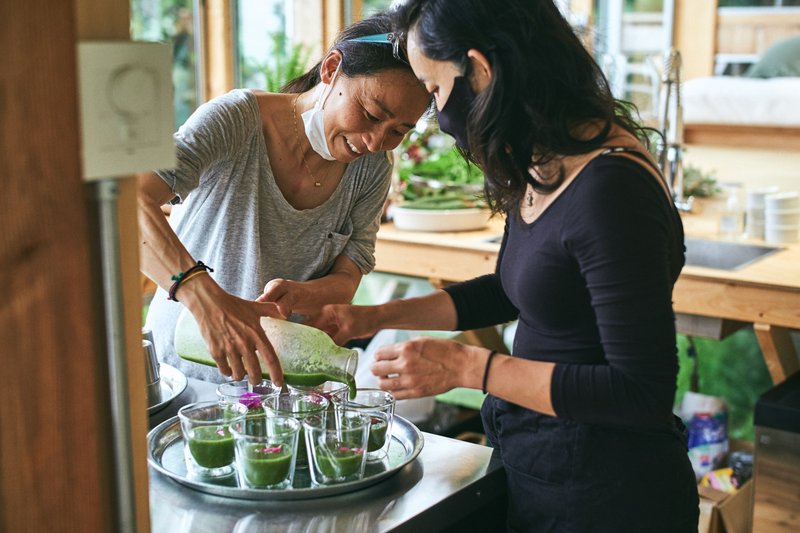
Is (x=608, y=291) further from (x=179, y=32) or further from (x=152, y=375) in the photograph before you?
(x=179, y=32)

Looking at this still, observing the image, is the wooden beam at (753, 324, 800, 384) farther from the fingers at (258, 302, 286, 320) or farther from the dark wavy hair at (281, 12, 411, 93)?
the fingers at (258, 302, 286, 320)

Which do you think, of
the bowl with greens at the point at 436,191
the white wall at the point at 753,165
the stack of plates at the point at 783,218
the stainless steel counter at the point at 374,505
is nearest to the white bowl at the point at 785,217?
the stack of plates at the point at 783,218

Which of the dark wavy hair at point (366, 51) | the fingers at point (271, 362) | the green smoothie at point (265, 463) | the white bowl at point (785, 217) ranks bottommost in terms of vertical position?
the green smoothie at point (265, 463)

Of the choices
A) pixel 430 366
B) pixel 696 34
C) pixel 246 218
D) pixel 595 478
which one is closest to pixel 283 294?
pixel 246 218

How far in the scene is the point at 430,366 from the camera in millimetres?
1381

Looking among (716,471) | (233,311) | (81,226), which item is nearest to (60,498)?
(81,226)

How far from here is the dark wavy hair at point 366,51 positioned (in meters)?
1.75

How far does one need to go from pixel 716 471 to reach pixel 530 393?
2061mm

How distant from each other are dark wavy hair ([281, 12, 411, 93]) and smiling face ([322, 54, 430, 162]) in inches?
0.4

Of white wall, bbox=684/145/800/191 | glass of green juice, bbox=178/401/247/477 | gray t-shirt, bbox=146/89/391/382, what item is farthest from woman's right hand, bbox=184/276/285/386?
white wall, bbox=684/145/800/191

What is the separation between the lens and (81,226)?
87cm

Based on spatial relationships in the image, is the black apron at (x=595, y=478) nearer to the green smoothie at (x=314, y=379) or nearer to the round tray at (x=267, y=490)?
the round tray at (x=267, y=490)

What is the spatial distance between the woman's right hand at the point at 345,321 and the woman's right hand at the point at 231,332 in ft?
0.61

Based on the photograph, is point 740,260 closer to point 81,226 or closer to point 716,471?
point 716,471
